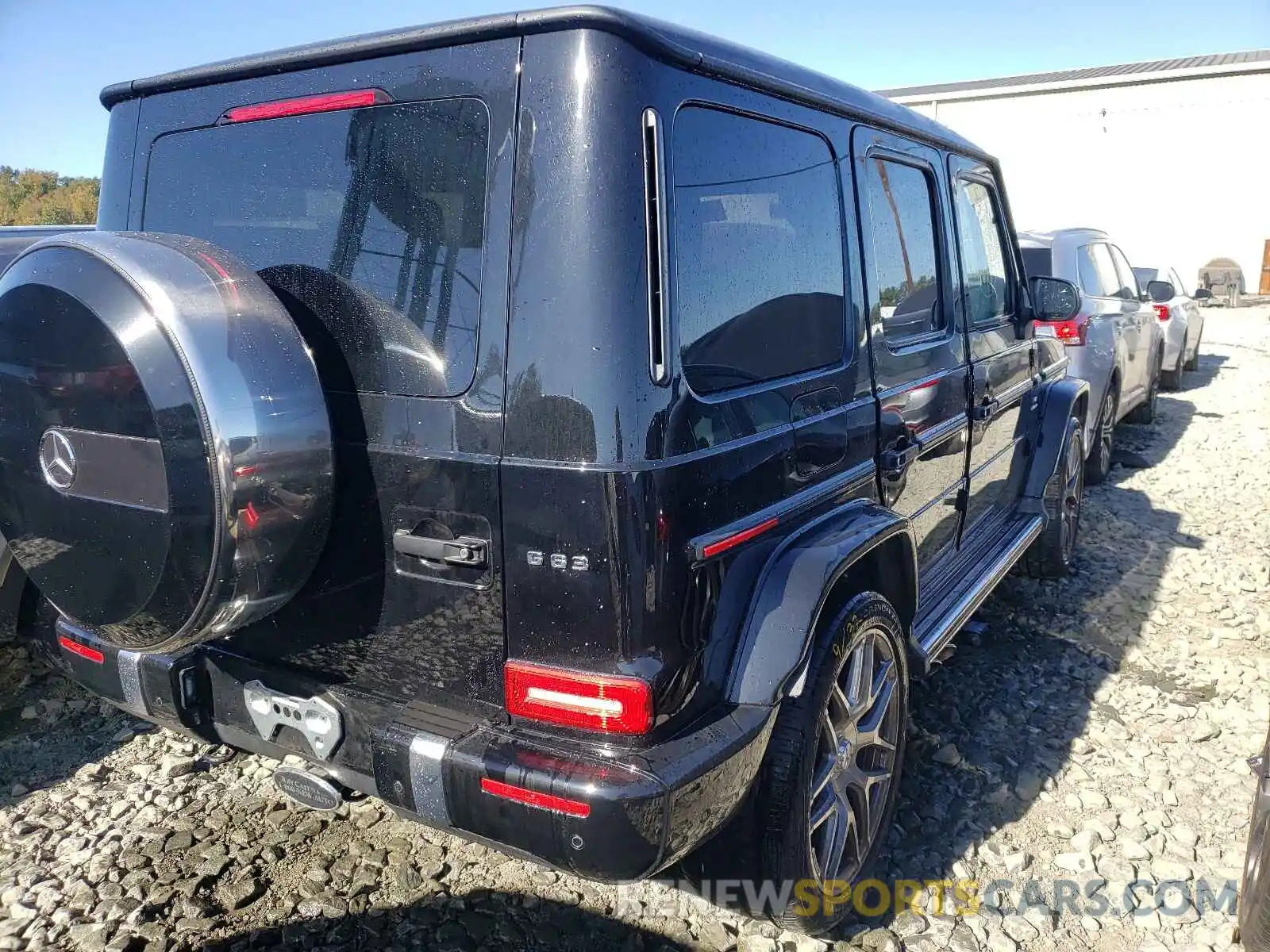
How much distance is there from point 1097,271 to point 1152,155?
748 inches

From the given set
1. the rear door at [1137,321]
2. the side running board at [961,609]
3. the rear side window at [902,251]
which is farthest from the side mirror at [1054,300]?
the rear door at [1137,321]

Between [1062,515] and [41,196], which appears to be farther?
[41,196]

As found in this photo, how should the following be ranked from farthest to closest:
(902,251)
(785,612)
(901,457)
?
(902,251) → (901,457) → (785,612)

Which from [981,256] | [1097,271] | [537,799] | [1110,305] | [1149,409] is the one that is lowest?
[1149,409]

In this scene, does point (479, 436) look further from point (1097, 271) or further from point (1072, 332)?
point (1097, 271)

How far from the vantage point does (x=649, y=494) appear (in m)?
1.76

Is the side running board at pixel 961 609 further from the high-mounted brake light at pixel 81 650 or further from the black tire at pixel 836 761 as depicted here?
the high-mounted brake light at pixel 81 650

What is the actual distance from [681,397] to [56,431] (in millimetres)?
1318

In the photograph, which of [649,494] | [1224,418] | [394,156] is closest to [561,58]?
[394,156]

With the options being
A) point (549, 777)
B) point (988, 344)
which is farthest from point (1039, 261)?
point (549, 777)

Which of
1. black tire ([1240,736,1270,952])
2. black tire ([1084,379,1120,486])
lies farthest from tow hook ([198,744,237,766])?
black tire ([1084,379,1120,486])

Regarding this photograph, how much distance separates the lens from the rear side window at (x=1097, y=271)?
23.3ft

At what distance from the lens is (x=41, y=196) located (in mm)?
→ 18391

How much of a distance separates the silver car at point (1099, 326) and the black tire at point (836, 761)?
180 inches
